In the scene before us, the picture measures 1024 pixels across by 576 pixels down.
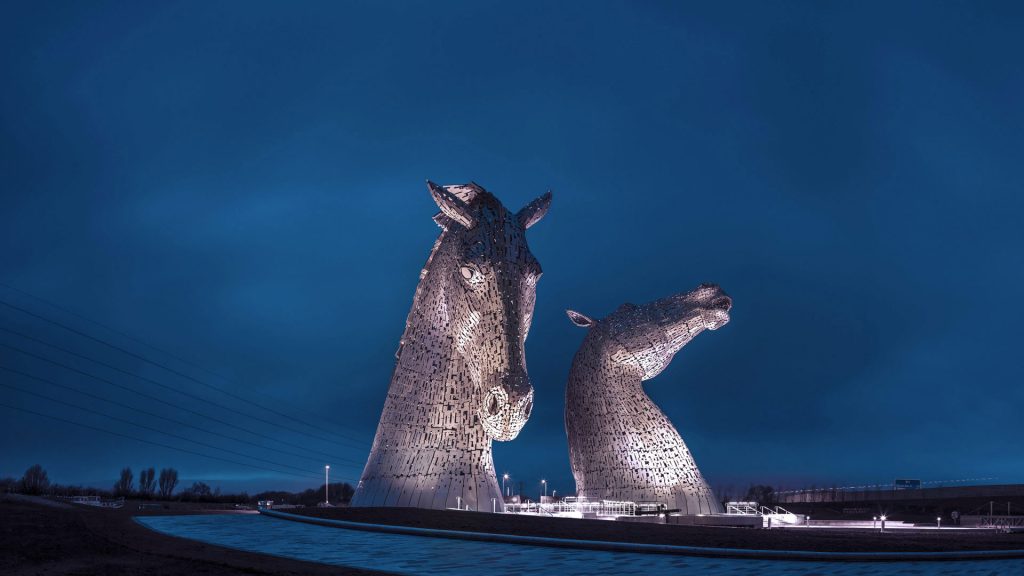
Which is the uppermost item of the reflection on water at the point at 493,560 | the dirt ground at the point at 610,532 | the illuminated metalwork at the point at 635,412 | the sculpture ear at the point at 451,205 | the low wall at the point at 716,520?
the sculpture ear at the point at 451,205

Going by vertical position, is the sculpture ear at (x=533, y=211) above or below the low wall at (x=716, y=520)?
above

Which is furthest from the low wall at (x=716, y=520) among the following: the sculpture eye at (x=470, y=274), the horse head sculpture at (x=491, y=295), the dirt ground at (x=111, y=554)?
the dirt ground at (x=111, y=554)

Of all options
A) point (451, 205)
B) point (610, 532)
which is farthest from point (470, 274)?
point (610, 532)

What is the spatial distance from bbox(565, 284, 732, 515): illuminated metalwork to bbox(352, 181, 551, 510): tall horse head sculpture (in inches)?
340

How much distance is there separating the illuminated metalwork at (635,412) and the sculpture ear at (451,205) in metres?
11.0

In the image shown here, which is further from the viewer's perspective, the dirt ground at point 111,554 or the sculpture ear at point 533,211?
the sculpture ear at point 533,211

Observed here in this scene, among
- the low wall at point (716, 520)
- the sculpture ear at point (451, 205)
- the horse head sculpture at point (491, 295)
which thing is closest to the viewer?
the horse head sculpture at point (491, 295)

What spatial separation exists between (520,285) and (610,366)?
11.2 m

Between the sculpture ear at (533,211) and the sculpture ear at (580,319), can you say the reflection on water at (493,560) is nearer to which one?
the sculpture ear at (533,211)

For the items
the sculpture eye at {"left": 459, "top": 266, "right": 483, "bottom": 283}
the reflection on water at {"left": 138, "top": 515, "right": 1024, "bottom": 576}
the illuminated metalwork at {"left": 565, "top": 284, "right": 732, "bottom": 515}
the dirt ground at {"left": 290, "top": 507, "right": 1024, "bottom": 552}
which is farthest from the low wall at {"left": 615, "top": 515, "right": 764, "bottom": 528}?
the reflection on water at {"left": 138, "top": 515, "right": 1024, "bottom": 576}

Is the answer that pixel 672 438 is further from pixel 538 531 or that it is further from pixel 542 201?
pixel 538 531

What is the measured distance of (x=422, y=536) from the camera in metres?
10.2

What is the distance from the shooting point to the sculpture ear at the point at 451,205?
14531 millimetres

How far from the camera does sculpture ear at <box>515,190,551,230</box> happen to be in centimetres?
1548
